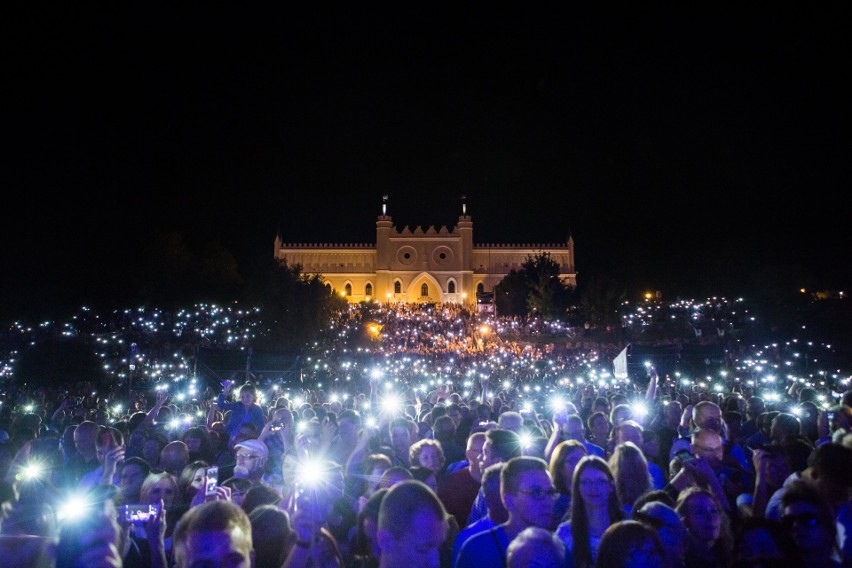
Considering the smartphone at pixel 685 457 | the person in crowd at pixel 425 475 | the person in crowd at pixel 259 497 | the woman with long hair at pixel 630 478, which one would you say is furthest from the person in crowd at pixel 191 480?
the smartphone at pixel 685 457

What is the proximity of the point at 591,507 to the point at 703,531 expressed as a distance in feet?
2.21

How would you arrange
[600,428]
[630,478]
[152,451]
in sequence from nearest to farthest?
[630,478] < [152,451] < [600,428]

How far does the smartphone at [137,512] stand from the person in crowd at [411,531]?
1835mm

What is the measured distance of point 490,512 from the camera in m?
3.63

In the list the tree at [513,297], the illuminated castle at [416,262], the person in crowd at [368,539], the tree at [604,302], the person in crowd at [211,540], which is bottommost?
the person in crowd at [368,539]

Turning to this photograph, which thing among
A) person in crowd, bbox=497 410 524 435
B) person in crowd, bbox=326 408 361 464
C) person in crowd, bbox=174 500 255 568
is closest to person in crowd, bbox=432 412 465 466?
person in crowd, bbox=497 410 524 435

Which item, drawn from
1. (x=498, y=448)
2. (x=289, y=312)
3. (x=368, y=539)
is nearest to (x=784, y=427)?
(x=498, y=448)

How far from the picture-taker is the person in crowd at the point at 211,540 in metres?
2.46

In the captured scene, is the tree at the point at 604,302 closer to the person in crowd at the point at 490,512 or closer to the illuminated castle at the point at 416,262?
the illuminated castle at the point at 416,262

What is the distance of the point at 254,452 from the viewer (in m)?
5.48

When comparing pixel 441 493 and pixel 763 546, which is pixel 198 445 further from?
pixel 763 546

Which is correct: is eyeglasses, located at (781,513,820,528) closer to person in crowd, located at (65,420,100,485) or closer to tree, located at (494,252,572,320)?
person in crowd, located at (65,420,100,485)

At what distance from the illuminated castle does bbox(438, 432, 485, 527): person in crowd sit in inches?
3026

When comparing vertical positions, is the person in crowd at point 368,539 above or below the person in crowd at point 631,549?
below
